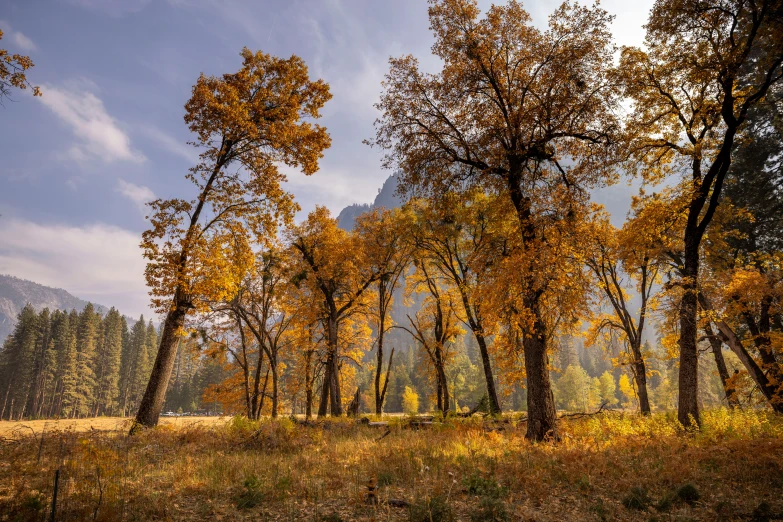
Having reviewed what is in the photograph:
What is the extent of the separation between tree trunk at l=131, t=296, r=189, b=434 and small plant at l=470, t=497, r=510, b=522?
1130 cm

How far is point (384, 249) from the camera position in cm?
2359

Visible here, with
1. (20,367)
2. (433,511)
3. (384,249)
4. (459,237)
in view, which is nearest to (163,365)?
(433,511)

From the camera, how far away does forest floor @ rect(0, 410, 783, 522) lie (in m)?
5.22

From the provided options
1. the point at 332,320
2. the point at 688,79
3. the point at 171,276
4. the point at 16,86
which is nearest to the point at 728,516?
the point at 688,79

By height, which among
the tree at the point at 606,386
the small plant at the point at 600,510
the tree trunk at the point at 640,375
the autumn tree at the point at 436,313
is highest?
the autumn tree at the point at 436,313

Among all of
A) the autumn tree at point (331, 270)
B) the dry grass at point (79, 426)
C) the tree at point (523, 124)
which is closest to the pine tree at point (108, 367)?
the dry grass at point (79, 426)

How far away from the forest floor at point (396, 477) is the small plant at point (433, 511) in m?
0.02

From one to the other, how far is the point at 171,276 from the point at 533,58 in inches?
534

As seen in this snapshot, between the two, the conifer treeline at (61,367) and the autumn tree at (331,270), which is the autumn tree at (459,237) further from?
the conifer treeline at (61,367)

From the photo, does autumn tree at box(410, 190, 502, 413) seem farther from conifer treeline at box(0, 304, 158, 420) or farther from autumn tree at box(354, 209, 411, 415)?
conifer treeline at box(0, 304, 158, 420)

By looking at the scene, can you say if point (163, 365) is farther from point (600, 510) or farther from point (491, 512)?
point (600, 510)

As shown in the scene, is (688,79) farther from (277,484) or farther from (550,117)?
(277,484)

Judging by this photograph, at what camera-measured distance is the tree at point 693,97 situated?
10.9 meters

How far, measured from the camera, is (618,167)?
12.5 metres
